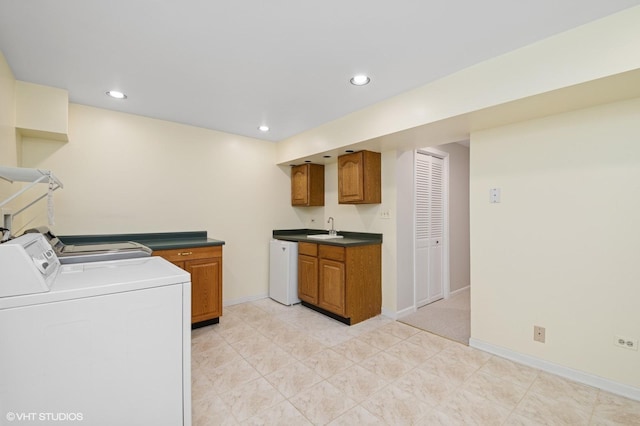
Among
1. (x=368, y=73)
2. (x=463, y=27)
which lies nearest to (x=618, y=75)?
(x=463, y=27)

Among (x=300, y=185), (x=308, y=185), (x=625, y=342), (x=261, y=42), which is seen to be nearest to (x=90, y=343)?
(x=261, y=42)

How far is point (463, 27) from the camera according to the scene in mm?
1658

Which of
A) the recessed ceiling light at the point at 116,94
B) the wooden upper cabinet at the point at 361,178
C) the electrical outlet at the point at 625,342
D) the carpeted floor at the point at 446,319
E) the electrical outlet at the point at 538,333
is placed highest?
the recessed ceiling light at the point at 116,94

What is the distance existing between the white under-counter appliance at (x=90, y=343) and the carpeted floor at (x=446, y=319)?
2.46m

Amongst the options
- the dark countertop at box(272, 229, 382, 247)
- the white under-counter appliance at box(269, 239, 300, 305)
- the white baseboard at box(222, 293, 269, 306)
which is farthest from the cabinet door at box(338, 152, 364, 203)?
the white baseboard at box(222, 293, 269, 306)

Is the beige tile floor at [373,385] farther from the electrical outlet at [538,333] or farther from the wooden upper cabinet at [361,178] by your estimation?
the wooden upper cabinet at [361,178]

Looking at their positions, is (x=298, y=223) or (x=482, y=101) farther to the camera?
(x=298, y=223)

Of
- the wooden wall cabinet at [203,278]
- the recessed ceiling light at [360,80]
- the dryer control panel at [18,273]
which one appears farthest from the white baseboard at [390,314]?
the dryer control panel at [18,273]

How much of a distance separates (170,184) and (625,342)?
4227mm

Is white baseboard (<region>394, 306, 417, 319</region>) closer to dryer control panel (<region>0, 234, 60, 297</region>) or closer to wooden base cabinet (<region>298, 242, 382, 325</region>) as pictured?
wooden base cabinet (<region>298, 242, 382, 325</region>)

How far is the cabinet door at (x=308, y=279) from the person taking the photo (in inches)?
137

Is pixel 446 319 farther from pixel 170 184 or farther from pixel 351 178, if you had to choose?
pixel 170 184

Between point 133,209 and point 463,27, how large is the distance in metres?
3.38

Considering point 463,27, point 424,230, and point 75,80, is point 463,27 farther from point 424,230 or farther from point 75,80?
point 75,80
